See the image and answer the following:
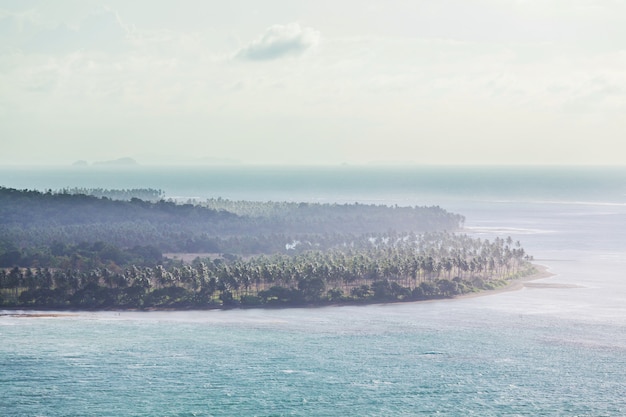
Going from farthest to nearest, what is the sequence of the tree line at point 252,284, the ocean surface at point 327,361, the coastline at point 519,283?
the coastline at point 519,283
the tree line at point 252,284
the ocean surface at point 327,361

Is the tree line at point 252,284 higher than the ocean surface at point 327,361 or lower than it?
higher

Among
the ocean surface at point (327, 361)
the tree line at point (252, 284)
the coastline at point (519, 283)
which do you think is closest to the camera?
the ocean surface at point (327, 361)

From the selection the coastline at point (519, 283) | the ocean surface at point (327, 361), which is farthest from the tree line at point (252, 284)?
the ocean surface at point (327, 361)

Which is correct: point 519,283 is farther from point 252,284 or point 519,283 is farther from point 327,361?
point 327,361

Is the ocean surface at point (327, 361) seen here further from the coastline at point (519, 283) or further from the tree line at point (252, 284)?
the coastline at point (519, 283)

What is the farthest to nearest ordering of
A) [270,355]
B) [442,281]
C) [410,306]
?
1. [442,281]
2. [410,306]
3. [270,355]

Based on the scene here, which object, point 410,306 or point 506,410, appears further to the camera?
point 410,306

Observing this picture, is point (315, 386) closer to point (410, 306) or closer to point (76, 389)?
point (76, 389)

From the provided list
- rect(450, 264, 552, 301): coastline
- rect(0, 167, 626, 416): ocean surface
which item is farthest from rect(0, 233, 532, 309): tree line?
rect(0, 167, 626, 416): ocean surface

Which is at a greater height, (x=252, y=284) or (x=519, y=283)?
(x=519, y=283)

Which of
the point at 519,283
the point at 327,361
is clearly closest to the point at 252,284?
the point at 327,361

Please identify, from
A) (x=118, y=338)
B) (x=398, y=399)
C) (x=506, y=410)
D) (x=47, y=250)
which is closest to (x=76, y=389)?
(x=118, y=338)
